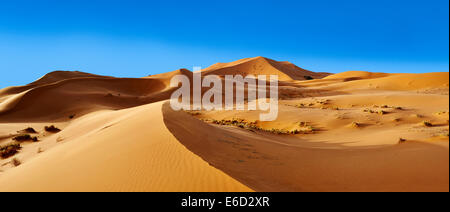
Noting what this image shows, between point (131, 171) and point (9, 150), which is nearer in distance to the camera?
point (131, 171)

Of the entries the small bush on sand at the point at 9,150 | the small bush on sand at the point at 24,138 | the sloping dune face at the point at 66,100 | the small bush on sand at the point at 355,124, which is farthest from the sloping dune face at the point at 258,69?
the small bush on sand at the point at 9,150

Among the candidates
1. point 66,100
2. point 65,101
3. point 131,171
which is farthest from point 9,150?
point 66,100

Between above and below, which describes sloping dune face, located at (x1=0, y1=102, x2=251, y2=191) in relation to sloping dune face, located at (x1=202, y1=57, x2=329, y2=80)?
below

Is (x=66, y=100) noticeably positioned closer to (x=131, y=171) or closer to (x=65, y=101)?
(x=65, y=101)

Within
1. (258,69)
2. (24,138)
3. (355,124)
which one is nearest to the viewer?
(355,124)

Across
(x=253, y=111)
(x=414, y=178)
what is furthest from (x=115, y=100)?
(x=414, y=178)

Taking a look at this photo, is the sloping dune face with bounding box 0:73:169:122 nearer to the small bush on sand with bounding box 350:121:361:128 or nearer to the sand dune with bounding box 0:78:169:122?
the sand dune with bounding box 0:78:169:122

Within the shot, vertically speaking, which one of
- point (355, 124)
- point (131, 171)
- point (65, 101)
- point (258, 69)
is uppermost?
point (258, 69)

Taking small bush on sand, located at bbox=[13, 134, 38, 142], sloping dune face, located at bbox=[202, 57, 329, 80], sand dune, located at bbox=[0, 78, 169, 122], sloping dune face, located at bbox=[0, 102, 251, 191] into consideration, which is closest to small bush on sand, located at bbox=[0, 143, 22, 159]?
small bush on sand, located at bbox=[13, 134, 38, 142]

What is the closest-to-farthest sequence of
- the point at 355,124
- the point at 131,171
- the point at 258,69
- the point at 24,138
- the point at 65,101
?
the point at 131,171 → the point at 355,124 → the point at 24,138 → the point at 65,101 → the point at 258,69

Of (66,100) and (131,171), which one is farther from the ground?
(66,100)

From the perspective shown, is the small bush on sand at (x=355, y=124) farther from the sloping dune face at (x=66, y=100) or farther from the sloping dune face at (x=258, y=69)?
the sloping dune face at (x=258, y=69)

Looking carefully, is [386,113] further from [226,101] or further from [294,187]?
[226,101]
